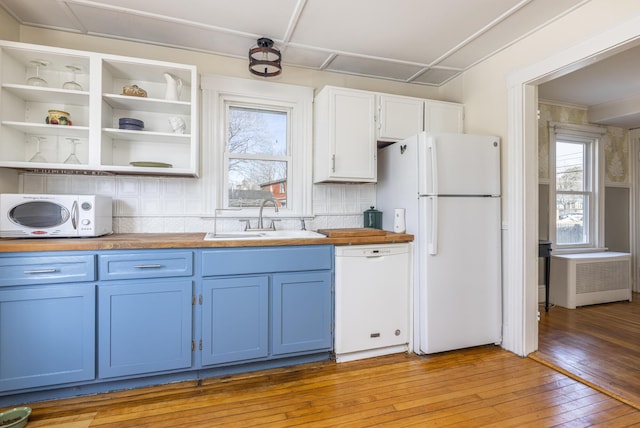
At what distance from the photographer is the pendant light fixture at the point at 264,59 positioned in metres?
2.49

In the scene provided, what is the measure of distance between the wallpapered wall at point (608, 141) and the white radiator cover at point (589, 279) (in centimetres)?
106

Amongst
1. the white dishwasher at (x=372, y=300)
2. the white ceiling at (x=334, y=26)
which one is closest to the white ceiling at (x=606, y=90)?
the white ceiling at (x=334, y=26)

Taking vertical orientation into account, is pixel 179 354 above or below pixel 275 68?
below

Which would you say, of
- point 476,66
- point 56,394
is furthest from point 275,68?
point 56,394

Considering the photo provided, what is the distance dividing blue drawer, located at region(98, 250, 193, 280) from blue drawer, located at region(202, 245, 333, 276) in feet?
0.44

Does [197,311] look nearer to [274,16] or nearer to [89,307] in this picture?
[89,307]

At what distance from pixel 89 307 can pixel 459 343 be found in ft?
8.71

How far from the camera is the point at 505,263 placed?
9.00ft

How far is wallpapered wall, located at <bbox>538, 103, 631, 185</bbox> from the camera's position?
407cm

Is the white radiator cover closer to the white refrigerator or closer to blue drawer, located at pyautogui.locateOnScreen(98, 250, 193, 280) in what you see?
the white refrigerator

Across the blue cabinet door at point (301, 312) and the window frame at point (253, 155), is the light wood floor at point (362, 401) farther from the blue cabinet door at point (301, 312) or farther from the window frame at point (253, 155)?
the window frame at point (253, 155)

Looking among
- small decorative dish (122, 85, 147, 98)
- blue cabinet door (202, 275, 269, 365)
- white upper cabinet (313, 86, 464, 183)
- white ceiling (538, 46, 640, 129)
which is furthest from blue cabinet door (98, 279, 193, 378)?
white ceiling (538, 46, 640, 129)

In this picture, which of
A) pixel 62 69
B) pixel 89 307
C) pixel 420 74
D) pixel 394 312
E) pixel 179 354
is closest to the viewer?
pixel 89 307

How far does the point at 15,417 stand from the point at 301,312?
1.66 meters
